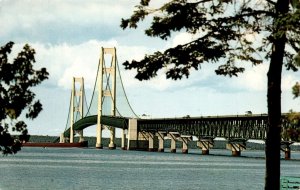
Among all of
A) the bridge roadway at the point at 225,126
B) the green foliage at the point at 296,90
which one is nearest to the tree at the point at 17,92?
the green foliage at the point at 296,90

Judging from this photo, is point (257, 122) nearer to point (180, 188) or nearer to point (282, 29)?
point (180, 188)

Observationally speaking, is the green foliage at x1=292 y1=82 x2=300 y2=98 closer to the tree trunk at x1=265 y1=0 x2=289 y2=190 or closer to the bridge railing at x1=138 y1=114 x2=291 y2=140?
the tree trunk at x1=265 y1=0 x2=289 y2=190

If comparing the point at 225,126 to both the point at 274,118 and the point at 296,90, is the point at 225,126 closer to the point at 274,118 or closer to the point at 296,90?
the point at 274,118

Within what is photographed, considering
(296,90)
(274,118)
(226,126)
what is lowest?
(274,118)

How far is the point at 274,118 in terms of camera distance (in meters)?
22.5

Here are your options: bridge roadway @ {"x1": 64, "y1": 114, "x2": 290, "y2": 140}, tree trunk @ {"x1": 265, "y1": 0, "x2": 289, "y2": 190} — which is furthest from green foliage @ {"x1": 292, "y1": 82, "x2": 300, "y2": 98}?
bridge roadway @ {"x1": 64, "y1": 114, "x2": 290, "y2": 140}

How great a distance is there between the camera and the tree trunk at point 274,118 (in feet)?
73.2

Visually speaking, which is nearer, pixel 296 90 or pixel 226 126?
pixel 296 90

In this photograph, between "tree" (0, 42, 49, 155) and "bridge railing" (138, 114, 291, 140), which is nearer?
"tree" (0, 42, 49, 155)

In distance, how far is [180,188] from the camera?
63500 mm

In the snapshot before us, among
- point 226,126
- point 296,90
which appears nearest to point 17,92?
point 296,90

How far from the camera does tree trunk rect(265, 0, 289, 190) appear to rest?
73.2 feet

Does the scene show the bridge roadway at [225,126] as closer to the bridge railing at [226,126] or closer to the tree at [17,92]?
the bridge railing at [226,126]

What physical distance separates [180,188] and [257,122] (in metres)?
92.8
